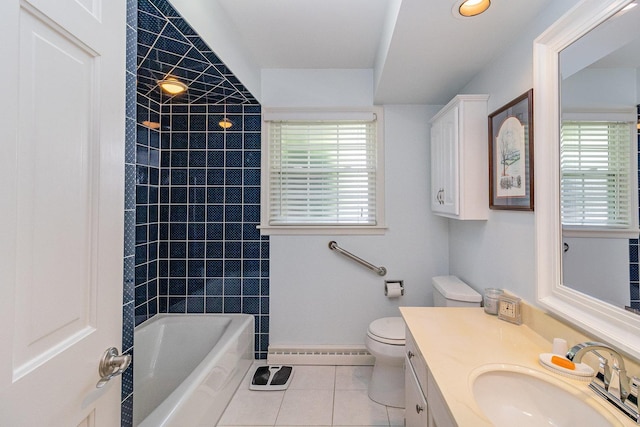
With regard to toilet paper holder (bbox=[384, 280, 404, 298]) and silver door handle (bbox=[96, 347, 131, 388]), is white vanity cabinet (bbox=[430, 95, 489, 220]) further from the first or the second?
silver door handle (bbox=[96, 347, 131, 388])

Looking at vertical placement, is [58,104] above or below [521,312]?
above

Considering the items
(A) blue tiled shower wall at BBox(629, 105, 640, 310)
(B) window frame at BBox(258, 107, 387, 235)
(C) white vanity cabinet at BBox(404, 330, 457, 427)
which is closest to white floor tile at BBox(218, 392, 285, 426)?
(C) white vanity cabinet at BBox(404, 330, 457, 427)

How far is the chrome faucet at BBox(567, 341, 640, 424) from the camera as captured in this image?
79 centimetres

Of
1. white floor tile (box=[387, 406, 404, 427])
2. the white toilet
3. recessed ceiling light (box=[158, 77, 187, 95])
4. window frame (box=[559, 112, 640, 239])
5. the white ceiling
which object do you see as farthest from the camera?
recessed ceiling light (box=[158, 77, 187, 95])

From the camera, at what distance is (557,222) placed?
3.91 feet

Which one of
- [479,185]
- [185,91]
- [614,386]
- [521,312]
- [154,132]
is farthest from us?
[154,132]

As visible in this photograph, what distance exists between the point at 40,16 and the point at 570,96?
1581mm

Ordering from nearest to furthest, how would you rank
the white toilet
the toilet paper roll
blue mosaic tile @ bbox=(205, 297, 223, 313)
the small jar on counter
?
1. the small jar on counter
2. the white toilet
3. the toilet paper roll
4. blue mosaic tile @ bbox=(205, 297, 223, 313)

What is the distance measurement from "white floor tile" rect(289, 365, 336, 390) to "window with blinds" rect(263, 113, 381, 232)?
1.15 metres

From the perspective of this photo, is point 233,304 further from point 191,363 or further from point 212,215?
point 212,215

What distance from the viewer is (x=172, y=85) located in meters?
2.12

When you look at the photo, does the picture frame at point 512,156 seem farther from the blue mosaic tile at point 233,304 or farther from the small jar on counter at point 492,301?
the blue mosaic tile at point 233,304

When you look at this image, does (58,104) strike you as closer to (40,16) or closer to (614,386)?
(40,16)

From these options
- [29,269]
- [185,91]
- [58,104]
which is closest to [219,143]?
[185,91]
